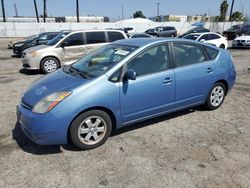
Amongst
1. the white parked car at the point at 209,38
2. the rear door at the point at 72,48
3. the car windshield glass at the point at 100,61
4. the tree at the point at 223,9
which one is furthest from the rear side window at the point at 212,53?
the tree at the point at 223,9

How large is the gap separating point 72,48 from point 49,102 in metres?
6.31

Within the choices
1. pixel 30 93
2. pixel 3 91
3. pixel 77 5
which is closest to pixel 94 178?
pixel 30 93

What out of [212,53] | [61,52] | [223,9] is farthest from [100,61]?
[223,9]

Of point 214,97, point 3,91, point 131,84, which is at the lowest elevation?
point 3,91

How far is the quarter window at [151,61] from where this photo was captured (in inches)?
156

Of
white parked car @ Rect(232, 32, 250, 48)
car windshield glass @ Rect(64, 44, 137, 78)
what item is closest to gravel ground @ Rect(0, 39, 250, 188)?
car windshield glass @ Rect(64, 44, 137, 78)

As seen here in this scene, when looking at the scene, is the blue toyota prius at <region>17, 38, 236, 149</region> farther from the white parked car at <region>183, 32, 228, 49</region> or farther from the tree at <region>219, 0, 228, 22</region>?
the tree at <region>219, 0, 228, 22</region>

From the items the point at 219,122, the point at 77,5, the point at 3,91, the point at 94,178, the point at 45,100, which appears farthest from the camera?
the point at 77,5

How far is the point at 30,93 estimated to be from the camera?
3.88 m

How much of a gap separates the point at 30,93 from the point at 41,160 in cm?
104

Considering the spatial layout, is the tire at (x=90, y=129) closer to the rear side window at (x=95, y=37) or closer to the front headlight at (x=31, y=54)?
the rear side window at (x=95, y=37)

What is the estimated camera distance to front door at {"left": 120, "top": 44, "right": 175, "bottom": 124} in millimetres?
3859

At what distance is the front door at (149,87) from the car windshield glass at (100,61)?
0.27m

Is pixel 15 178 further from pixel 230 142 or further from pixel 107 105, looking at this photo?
pixel 230 142
